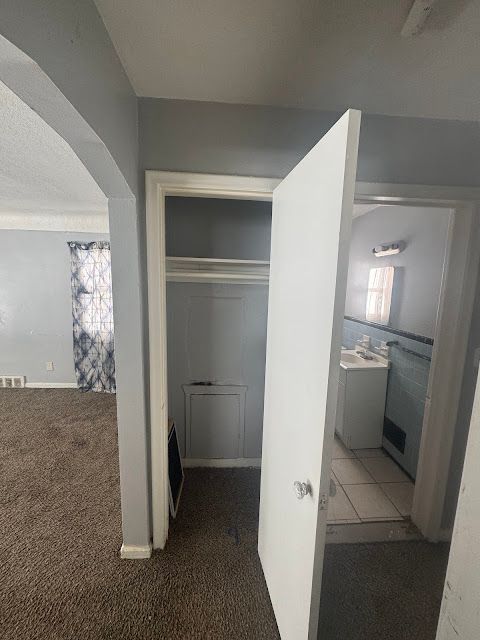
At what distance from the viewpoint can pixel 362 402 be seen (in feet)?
8.42

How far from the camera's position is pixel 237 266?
2.03 meters

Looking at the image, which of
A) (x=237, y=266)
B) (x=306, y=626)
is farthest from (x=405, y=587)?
(x=237, y=266)

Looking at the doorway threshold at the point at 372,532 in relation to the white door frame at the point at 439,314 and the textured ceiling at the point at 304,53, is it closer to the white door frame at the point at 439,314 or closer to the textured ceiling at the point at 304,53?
the white door frame at the point at 439,314

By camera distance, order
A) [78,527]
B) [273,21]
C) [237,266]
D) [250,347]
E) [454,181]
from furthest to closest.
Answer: [250,347]
[237,266]
[78,527]
[454,181]
[273,21]

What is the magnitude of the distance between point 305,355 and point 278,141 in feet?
3.39

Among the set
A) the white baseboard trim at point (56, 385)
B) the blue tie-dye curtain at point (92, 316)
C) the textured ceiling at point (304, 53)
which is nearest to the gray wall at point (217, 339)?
the textured ceiling at point (304, 53)

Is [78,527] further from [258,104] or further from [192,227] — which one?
[258,104]

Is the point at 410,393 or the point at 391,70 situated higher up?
the point at 391,70

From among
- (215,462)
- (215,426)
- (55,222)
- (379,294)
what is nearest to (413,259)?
(379,294)

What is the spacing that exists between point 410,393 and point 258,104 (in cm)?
232

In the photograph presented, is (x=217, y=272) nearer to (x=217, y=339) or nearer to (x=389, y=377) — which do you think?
(x=217, y=339)

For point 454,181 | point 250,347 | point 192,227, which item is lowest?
point 250,347

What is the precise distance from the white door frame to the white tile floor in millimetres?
245

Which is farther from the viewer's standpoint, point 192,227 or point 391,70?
point 192,227
